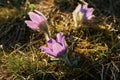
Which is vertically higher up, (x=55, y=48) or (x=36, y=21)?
(x=36, y=21)

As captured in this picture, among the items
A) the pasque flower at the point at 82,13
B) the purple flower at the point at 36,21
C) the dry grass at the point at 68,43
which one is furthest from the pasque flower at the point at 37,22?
the pasque flower at the point at 82,13

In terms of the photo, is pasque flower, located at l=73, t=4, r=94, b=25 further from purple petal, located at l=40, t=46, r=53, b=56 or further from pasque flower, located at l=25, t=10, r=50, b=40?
purple petal, located at l=40, t=46, r=53, b=56

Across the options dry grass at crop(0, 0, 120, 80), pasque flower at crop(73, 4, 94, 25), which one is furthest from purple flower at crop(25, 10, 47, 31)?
pasque flower at crop(73, 4, 94, 25)

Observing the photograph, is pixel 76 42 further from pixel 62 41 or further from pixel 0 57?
pixel 0 57

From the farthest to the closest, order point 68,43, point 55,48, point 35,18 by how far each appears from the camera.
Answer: point 68,43 → point 35,18 → point 55,48

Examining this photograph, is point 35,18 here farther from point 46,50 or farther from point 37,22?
point 46,50

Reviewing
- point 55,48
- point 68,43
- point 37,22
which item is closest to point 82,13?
point 68,43
